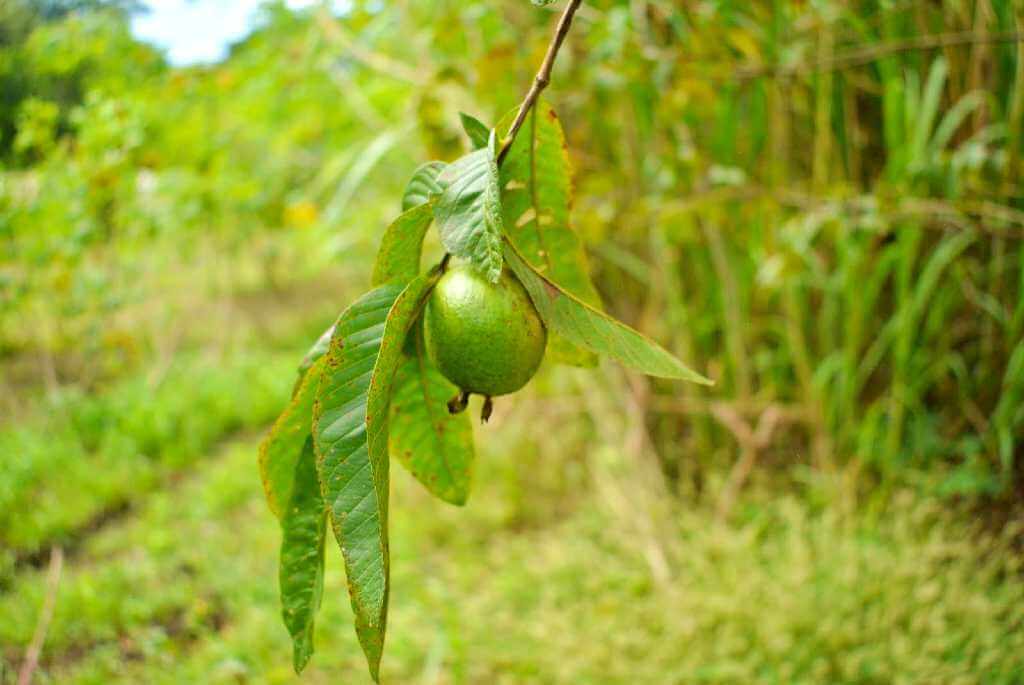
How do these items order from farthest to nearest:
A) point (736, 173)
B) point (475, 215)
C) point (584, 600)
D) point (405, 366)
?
point (584, 600) → point (736, 173) → point (405, 366) → point (475, 215)

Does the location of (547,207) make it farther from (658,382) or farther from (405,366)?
(658,382)

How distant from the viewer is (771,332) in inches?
81.7

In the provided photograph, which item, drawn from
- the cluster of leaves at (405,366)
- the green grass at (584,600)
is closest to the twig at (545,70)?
the cluster of leaves at (405,366)

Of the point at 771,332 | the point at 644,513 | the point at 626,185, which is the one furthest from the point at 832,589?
the point at 626,185

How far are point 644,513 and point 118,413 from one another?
2232 millimetres

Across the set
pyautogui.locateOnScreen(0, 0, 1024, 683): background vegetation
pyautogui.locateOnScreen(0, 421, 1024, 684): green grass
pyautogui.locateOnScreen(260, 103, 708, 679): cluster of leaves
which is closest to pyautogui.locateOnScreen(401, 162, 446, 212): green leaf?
pyautogui.locateOnScreen(260, 103, 708, 679): cluster of leaves

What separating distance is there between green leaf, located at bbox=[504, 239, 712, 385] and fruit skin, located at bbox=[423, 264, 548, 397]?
0.05ft

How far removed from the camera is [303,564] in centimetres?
46

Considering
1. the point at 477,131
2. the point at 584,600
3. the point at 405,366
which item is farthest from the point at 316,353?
the point at 584,600

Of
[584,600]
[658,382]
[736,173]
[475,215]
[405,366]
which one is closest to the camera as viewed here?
[475,215]

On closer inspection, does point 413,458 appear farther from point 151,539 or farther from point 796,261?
point 151,539

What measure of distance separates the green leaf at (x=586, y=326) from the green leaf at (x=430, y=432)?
0.39 feet

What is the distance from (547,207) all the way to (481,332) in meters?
0.16

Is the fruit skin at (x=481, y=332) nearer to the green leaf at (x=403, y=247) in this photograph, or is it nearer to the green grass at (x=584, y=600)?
the green leaf at (x=403, y=247)
